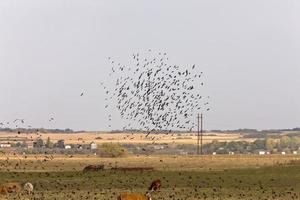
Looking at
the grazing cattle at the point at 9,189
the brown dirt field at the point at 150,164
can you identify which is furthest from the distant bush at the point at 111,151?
the grazing cattle at the point at 9,189

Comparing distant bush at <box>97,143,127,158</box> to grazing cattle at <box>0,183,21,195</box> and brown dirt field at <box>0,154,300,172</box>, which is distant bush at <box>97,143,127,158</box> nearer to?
brown dirt field at <box>0,154,300,172</box>

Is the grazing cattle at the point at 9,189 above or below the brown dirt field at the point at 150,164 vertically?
above

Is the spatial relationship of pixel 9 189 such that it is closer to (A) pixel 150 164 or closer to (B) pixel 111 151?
(A) pixel 150 164

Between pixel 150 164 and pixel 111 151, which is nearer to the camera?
pixel 150 164

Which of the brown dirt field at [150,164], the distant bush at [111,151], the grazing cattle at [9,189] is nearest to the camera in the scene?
the grazing cattle at [9,189]

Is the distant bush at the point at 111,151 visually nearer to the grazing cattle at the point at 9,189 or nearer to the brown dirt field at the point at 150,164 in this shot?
the brown dirt field at the point at 150,164

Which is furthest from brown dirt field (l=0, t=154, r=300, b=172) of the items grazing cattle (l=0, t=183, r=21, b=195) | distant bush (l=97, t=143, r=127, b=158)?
grazing cattle (l=0, t=183, r=21, b=195)

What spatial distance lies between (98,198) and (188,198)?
17.3ft

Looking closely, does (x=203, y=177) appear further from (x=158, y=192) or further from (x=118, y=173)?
(x=158, y=192)

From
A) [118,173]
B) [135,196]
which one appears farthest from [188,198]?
[118,173]

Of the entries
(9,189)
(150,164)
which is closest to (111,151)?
(150,164)

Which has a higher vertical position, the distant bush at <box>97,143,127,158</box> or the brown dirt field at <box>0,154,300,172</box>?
the distant bush at <box>97,143,127,158</box>

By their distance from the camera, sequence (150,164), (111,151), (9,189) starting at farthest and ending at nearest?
(111,151) < (150,164) < (9,189)

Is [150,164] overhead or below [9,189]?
below
